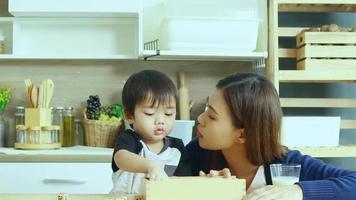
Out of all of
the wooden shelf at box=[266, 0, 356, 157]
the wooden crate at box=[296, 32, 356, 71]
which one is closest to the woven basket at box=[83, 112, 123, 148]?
the wooden shelf at box=[266, 0, 356, 157]

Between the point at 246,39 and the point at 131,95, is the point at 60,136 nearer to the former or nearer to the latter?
the point at 246,39

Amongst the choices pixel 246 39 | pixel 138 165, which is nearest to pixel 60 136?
pixel 246 39

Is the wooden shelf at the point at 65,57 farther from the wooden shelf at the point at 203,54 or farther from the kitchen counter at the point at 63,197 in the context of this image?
the kitchen counter at the point at 63,197

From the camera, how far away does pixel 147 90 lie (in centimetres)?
149

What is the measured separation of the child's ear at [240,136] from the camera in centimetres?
132

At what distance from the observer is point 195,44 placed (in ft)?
8.64

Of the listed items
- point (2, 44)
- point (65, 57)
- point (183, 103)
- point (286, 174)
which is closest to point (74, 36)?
point (65, 57)

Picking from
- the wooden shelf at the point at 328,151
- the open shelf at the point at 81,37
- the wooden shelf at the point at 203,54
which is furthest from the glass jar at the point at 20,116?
the wooden shelf at the point at 328,151

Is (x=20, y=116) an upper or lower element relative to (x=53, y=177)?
upper

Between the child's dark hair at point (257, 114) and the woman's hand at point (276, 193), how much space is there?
182 millimetres

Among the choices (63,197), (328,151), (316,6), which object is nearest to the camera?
(63,197)

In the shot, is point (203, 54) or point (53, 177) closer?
point (53, 177)

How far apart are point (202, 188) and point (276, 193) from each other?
0.18m

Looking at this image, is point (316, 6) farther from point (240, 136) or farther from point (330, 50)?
point (240, 136)
